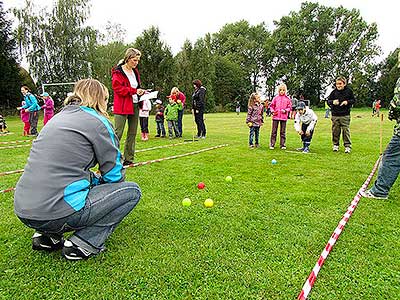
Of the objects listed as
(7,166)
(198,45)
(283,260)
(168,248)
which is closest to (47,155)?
(168,248)

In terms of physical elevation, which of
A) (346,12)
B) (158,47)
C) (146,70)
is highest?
(346,12)

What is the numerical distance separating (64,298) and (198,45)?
41548 mm

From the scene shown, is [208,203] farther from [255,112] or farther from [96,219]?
[255,112]

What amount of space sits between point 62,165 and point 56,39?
32.2m

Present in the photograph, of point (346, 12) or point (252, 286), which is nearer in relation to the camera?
point (252, 286)

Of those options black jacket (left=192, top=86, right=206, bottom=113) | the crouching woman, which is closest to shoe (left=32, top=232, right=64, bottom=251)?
the crouching woman

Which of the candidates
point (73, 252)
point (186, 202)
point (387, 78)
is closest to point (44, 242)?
point (73, 252)

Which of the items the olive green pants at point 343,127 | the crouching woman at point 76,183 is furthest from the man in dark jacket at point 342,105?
the crouching woman at point 76,183

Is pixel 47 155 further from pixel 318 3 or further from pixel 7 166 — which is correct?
pixel 318 3

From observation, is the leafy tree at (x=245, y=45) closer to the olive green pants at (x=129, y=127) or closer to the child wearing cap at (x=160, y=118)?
the child wearing cap at (x=160, y=118)

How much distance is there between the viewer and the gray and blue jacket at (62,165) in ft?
7.26

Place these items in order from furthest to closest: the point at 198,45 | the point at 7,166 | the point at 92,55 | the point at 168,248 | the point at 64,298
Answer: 1. the point at 198,45
2. the point at 92,55
3. the point at 7,166
4. the point at 168,248
5. the point at 64,298

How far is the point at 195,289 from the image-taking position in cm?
213

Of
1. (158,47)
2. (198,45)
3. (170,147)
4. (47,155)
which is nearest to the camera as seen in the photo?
(47,155)
